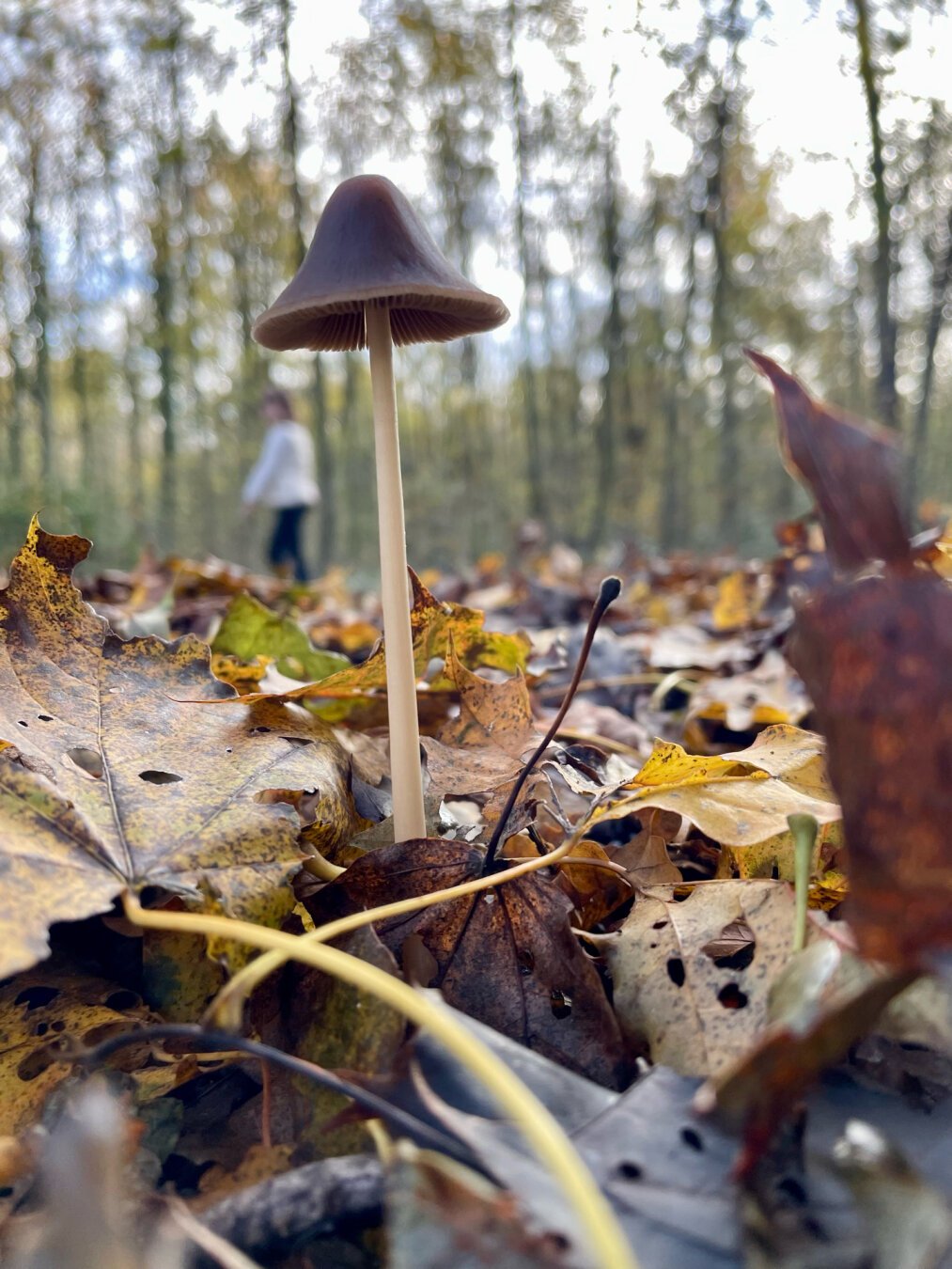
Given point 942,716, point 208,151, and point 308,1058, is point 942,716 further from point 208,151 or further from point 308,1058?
point 208,151

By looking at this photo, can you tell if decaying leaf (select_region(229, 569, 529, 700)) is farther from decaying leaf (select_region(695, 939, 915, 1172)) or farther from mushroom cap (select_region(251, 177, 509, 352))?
decaying leaf (select_region(695, 939, 915, 1172))

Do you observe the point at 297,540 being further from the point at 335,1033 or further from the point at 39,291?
the point at 335,1033

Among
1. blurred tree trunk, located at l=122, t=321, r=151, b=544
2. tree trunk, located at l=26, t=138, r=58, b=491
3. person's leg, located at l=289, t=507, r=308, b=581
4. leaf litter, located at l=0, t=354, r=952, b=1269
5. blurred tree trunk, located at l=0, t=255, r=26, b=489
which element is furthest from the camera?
blurred tree trunk, located at l=122, t=321, r=151, b=544

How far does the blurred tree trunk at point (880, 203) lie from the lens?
22.8ft

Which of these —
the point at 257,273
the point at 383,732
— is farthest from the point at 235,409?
the point at 383,732

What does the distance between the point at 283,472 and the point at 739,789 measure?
921 cm

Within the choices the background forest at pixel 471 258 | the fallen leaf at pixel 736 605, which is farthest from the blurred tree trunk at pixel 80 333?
the fallen leaf at pixel 736 605

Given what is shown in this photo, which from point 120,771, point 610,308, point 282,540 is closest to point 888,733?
point 120,771

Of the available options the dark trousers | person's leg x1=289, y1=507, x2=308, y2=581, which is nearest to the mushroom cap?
person's leg x1=289, y1=507, x2=308, y2=581

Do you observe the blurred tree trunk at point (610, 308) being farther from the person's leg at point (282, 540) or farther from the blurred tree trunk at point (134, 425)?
the blurred tree trunk at point (134, 425)

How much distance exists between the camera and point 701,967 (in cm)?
68

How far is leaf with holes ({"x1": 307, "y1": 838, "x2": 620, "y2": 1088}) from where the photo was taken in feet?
2.27

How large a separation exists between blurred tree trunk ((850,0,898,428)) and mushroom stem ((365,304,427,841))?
24.0 feet

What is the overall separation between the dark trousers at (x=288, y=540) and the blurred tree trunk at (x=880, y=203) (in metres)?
5.99
